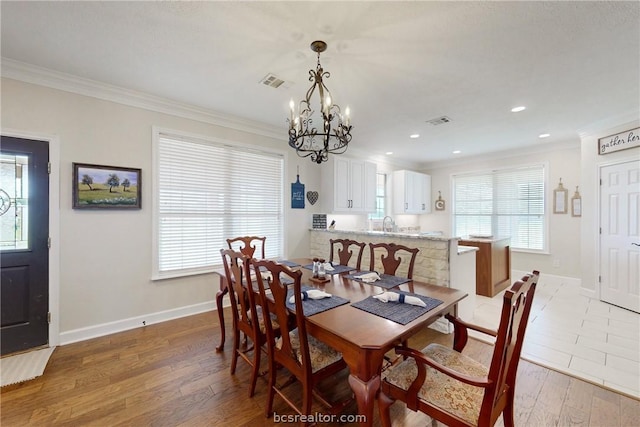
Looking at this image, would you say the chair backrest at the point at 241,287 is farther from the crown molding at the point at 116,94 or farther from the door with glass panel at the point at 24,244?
the crown molding at the point at 116,94

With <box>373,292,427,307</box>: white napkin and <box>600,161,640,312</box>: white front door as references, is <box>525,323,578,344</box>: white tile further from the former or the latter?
<box>373,292,427,307</box>: white napkin

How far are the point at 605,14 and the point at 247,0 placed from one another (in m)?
2.43

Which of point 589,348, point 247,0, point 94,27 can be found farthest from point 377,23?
point 589,348

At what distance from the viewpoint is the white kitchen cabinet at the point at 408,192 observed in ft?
20.4

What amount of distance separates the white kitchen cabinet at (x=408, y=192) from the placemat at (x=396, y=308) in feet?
15.0

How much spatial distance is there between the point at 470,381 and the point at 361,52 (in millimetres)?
2388

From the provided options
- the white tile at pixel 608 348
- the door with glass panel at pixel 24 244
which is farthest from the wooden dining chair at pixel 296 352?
the white tile at pixel 608 348

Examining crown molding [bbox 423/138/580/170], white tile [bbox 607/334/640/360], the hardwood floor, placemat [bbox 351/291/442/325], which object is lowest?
the hardwood floor

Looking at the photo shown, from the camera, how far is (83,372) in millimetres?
2230

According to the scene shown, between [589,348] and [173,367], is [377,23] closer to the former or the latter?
[173,367]

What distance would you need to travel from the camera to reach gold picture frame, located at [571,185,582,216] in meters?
4.75

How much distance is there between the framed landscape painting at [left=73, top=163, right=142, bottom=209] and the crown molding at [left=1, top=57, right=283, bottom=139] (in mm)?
792

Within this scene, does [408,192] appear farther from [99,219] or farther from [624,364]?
[99,219]

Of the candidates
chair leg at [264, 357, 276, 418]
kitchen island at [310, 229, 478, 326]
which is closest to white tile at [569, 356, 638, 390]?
kitchen island at [310, 229, 478, 326]
